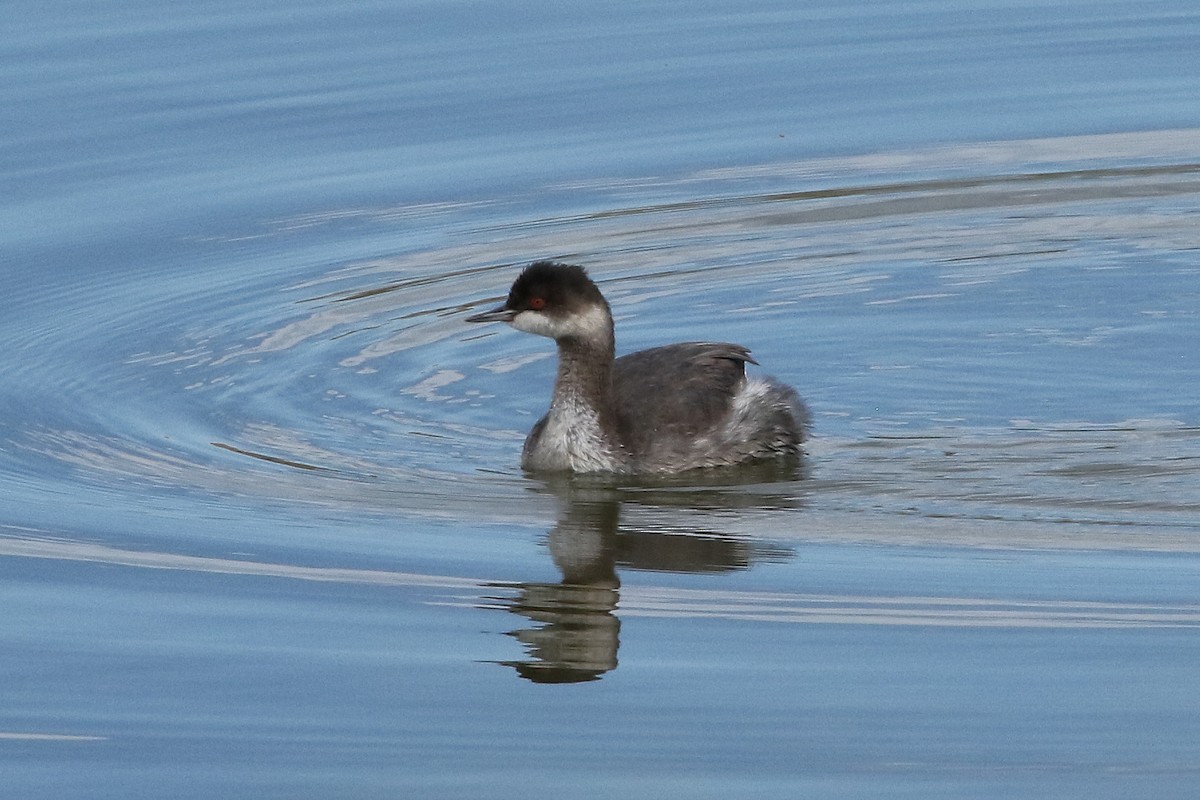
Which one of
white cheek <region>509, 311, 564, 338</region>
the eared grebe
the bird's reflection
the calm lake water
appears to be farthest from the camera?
white cheek <region>509, 311, 564, 338</region>

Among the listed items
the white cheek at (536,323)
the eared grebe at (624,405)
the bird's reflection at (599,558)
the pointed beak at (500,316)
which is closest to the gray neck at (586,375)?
the eared grebe at (624,405)

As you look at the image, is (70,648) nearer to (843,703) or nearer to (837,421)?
(843,703)

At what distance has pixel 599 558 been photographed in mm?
9031

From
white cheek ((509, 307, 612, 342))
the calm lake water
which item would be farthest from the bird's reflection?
white cheek ((509, 307, 612, 342))

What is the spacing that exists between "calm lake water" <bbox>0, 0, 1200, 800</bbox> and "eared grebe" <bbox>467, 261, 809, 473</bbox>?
0.20 metres

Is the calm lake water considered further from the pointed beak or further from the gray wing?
the pointed beak

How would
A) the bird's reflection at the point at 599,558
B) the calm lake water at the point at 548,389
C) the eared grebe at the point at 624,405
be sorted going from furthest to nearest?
the eared grebe at the point at 624,405 < the bird's reflection at the point at 599,558 < the calm lake water at the point at 548,389

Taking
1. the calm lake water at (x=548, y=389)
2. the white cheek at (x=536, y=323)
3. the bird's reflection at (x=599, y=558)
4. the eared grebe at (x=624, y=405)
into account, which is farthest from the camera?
the white cheek at (x=536, y=323)

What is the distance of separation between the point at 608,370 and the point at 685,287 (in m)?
2.48

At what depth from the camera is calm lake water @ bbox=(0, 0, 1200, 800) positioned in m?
7.15

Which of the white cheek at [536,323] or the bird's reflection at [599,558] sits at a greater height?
the white cheek at [536,323]

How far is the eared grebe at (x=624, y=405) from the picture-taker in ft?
34.6

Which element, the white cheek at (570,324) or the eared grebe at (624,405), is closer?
the eared grebe at (624,405)

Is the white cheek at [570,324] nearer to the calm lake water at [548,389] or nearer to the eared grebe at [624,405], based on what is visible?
the eared grebe at [624,405]
